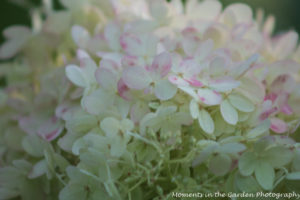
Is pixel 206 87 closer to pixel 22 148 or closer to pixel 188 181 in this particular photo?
pixel 188 181

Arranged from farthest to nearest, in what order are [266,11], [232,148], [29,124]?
[266,11] < [29,124] < [232,148]

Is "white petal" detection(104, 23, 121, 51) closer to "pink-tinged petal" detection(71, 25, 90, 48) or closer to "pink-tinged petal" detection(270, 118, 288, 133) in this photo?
"pink-tinged petal" detection(71, 25, 90, 48)

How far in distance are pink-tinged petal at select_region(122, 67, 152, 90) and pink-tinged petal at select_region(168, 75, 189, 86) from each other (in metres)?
0.02

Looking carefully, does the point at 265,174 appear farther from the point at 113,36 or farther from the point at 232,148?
the point at 113,36

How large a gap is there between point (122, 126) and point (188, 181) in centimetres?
6

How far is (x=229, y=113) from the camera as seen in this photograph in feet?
0.99

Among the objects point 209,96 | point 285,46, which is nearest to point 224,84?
point 209,96

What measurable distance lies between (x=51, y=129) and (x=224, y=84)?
6.1 inches

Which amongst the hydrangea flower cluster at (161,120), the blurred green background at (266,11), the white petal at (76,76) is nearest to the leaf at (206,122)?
the hydrangea flower cluster at (161,120)

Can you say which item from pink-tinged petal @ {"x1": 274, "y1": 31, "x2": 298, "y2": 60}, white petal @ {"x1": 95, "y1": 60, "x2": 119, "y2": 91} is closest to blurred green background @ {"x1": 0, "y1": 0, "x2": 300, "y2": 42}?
pink-tinged petal @ {"x1": 274, "y1": 31, "x2": 298, "y2": 60}

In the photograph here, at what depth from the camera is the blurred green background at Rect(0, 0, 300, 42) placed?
2.59ft

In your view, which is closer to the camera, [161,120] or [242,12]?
Answer: [161,120]

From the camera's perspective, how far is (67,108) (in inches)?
13.8

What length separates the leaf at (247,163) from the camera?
0.29 m
